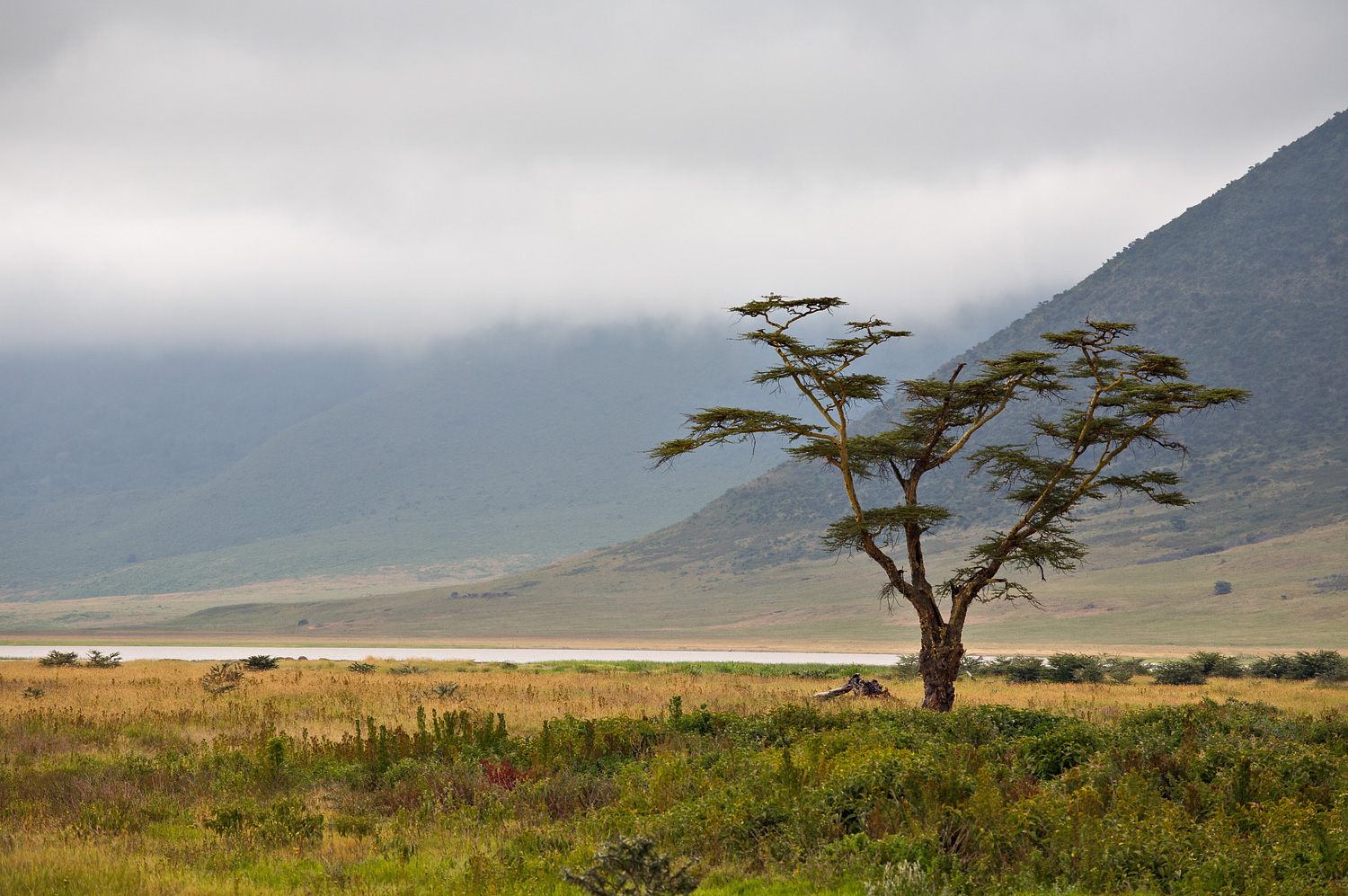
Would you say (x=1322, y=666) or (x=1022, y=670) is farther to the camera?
(x=1022, y=670)

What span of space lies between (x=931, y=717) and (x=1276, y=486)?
145619 mm

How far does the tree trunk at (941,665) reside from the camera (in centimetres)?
2373

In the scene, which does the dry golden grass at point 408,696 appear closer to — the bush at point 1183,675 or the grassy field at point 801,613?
the bush at point 1183,675

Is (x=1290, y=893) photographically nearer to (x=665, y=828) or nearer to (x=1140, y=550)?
(x=665, y=828)

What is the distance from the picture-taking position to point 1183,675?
133 ft

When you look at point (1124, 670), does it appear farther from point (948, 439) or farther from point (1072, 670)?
point (948, 439)

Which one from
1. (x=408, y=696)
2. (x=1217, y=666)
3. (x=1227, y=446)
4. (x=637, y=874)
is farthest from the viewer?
(x=1227, y=446)

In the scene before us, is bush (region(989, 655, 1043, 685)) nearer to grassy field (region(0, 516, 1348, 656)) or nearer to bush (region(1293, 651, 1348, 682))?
bush (region(1293, 651, 1348, 682))

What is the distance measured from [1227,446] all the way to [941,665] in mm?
153392

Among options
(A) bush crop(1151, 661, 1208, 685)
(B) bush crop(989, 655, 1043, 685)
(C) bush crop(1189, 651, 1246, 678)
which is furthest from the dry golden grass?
(B) bush crop(989, 655, 1043, 685)

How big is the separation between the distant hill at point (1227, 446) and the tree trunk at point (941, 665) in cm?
12048

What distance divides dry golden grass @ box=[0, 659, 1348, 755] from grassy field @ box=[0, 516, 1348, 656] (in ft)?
182

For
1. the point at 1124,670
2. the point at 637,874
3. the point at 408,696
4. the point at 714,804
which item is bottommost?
the point at 1124,670

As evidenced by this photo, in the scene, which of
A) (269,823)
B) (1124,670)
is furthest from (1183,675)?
(269,823)
